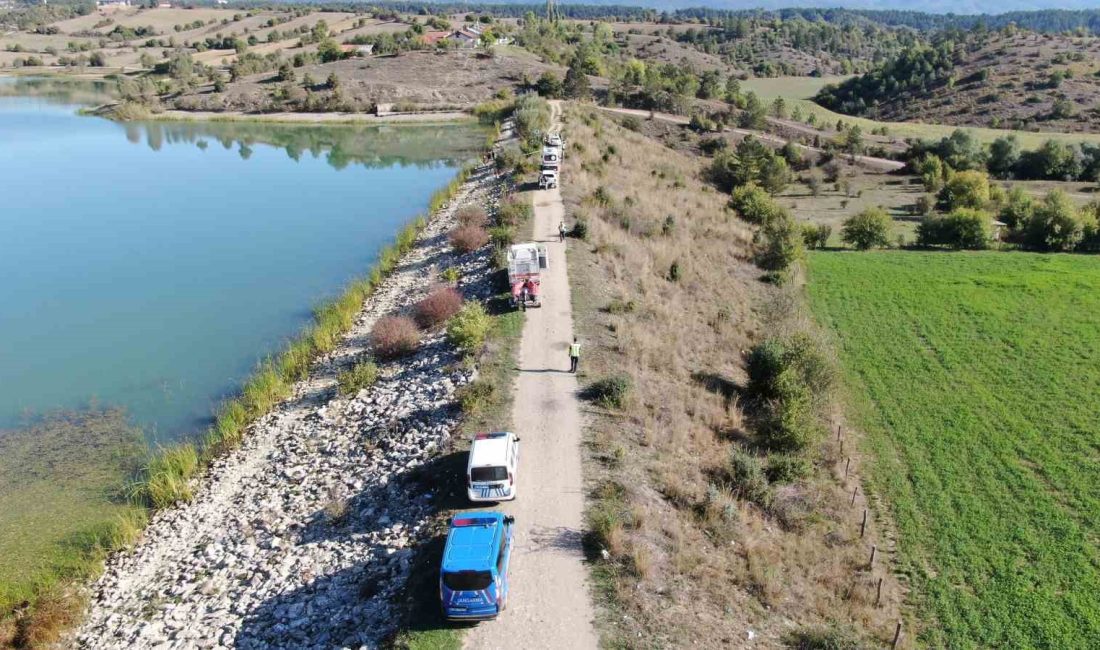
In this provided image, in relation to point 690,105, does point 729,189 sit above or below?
below

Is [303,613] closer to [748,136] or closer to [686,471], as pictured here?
[686,471]

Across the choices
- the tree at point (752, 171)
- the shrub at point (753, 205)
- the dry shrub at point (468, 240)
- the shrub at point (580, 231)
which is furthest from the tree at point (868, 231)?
the dry shrub at point (468, 240)

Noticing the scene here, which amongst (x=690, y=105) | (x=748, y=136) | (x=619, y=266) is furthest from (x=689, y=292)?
(x=690, y=105)

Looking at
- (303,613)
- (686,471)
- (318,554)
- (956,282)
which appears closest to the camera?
(303,613)

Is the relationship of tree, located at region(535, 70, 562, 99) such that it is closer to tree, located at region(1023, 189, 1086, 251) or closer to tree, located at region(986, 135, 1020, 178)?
tree, located at region(986, 135, 1020, 178)

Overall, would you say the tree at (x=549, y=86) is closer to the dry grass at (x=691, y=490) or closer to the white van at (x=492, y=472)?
the dry grass at (x=691, y=490)

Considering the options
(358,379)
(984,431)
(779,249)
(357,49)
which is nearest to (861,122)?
(779,249)

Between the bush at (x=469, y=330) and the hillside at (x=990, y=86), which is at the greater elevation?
the hillside at (x=990, y=86)

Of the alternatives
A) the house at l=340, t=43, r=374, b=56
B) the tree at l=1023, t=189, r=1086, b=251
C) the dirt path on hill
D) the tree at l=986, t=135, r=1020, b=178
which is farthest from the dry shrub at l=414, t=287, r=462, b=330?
the house at l=340, t=43, r=374, b=56
